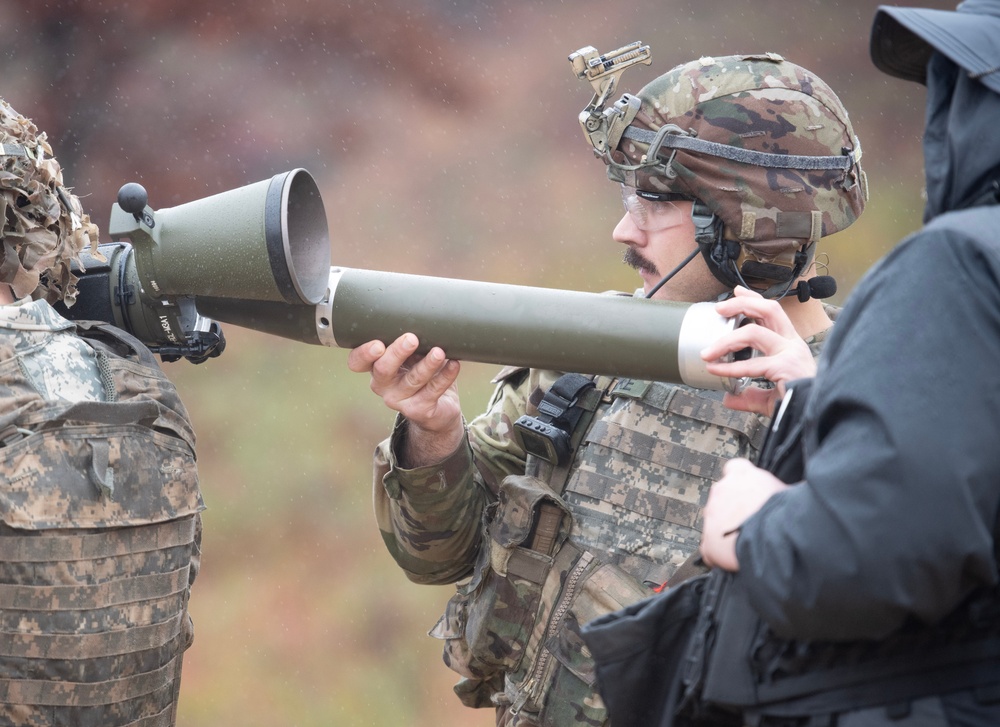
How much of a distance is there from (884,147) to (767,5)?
1.02 metres

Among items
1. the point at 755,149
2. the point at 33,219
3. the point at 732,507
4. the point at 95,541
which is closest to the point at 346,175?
the point at 33,219

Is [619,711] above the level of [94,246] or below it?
below

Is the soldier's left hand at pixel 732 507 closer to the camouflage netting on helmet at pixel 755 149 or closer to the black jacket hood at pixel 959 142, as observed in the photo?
the black jacket hood at pixel 959 142

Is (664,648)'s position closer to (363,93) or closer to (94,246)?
(94,246)

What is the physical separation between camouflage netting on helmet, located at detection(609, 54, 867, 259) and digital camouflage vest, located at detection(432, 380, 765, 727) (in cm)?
43

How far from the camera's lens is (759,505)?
152cm

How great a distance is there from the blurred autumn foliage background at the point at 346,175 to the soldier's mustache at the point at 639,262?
3.70 metres

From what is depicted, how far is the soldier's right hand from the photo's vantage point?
8.30 feet

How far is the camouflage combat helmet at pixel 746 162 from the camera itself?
2.71 meters

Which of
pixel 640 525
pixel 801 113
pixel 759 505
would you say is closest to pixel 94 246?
pixel 640 525

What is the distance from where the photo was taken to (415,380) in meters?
2.60

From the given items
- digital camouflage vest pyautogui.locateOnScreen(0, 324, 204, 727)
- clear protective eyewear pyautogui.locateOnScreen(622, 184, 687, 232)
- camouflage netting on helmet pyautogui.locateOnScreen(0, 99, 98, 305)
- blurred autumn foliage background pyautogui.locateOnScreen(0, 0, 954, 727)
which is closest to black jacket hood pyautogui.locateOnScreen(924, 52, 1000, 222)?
clear protective eyewear pyautogui.locateOnScreen(622, 184, 687, 232)

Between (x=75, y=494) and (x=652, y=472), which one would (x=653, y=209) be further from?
(x=75, y=494)

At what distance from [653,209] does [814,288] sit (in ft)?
1.40
